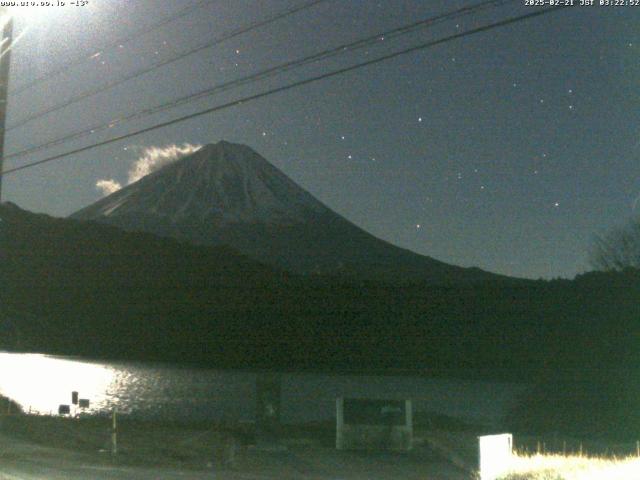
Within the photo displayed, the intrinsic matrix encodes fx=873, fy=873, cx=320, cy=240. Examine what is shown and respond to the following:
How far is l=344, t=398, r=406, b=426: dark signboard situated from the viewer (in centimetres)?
2255

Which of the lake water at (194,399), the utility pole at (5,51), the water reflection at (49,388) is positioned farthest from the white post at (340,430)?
the water reflection at (49,388)

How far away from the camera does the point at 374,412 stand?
23.0 meters

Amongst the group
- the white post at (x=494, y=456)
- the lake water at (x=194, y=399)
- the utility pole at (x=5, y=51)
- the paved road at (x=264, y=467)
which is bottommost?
the lake water at (x=194, y=399)

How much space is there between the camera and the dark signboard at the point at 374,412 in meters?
22.5

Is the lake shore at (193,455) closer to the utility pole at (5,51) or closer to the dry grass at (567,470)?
the dry grass at (567,470)

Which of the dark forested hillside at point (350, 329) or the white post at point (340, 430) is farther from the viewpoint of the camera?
the dark forested hillside at point (350, 329)

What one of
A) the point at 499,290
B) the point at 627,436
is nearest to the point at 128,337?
the point at 499,290

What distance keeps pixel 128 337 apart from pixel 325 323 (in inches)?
1653

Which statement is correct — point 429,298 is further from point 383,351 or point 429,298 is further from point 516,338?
point 516,338

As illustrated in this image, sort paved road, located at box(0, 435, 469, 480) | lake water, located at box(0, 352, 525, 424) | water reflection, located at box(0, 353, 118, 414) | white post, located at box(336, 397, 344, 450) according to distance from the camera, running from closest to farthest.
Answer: paved road, located at box(0, 435, 469, 480) < white post, located at box(336, 397, 344, 450) < lake water, located at box(0, 352, 525, 424) < water reflection, located at box(0, 353, 118, 414)

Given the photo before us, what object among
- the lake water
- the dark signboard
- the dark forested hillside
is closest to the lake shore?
the dark signboard

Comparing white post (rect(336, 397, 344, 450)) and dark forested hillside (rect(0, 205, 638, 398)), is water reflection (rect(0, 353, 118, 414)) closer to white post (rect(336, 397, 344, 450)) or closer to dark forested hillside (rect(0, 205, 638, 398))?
white post (rect(336, 397, 344, 450))

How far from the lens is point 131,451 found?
1970 centimetres

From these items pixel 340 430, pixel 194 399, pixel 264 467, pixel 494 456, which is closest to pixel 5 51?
pixel 264 467
